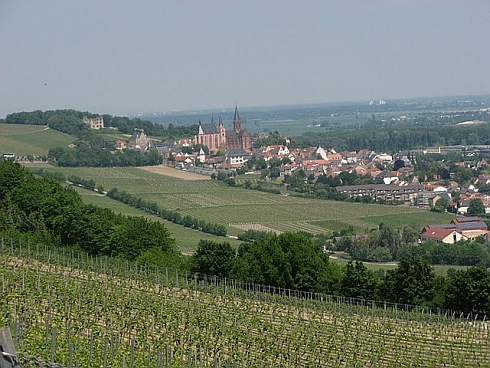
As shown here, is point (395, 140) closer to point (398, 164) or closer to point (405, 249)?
point (398, 164)

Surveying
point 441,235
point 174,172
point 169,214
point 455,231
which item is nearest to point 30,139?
point 174,172

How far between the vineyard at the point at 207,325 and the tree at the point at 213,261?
2.54 meters

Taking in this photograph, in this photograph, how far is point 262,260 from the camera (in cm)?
2370

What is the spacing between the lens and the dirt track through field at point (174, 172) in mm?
78875

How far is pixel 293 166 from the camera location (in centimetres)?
9362

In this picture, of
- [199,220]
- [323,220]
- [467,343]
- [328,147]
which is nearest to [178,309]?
[467,343]

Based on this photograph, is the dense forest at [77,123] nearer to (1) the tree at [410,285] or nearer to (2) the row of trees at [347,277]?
(2) the row of trees at [347,277]

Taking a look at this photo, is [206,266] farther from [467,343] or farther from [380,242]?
[380,242]

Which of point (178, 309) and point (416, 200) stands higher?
point (178, 309)

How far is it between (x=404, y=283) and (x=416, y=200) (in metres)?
Result: 48.1

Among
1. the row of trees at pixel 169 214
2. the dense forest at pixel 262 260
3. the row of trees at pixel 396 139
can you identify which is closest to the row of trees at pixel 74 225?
the dense forest at pixel 262 260

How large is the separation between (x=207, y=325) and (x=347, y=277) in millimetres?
8347

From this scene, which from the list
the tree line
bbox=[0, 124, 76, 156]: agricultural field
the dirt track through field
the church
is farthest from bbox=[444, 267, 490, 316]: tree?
the tree line

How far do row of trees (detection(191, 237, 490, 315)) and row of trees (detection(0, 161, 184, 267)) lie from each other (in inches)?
99.5
